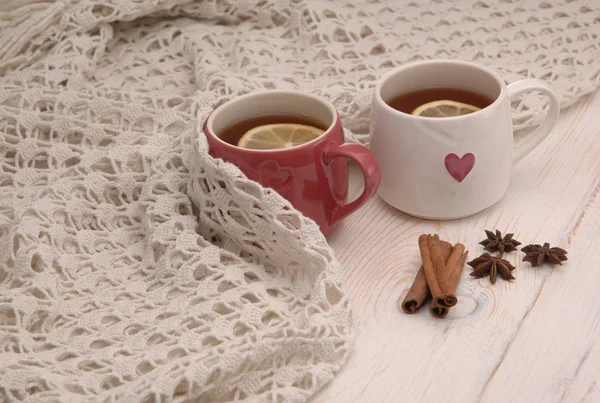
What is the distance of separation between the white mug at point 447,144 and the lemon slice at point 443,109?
0.12 ft

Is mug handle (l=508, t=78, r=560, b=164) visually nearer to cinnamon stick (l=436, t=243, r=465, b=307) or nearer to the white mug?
the white mug

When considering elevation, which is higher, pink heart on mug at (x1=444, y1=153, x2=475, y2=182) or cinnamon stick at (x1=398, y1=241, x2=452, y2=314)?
pink heart on mug at (x1=444, y1=153, x2=475, y2=182)

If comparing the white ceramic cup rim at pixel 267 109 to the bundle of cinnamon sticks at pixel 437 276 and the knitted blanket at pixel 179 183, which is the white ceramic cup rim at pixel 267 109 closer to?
the knitted blanket at pixel 179 183

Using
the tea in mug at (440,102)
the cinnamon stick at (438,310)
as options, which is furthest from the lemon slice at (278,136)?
the cinnamon stick at (438,310)

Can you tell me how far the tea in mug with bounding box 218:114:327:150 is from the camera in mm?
960

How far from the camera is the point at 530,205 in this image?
40.7 inches

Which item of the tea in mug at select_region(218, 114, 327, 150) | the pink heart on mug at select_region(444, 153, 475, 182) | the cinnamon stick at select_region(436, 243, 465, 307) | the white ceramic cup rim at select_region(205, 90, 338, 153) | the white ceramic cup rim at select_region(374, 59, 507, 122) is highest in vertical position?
the white ceramic cup rim at select_region(374, 59, 507, 122)

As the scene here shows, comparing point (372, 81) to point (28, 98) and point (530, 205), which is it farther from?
point (28, 98)

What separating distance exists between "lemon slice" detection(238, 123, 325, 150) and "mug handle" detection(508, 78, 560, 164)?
0.26 m

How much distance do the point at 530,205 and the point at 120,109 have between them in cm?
61

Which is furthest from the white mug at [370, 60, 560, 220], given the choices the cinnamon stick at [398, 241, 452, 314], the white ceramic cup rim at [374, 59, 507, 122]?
the cinnamon stick at [398, 241, 452, 314]

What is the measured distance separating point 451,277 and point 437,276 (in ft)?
0.05

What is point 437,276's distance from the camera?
0.89 m

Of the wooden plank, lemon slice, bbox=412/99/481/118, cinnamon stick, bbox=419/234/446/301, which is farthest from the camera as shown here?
lemon slice, bbox=412/99/481/118
